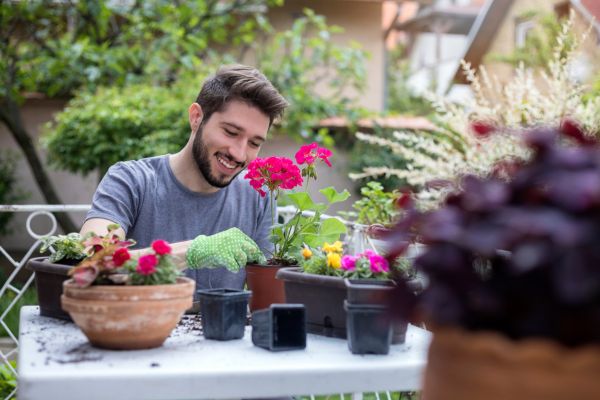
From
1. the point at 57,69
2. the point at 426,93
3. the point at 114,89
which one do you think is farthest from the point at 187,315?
the point at 57,69

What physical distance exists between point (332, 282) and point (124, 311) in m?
0.42

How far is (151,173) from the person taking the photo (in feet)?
8.25

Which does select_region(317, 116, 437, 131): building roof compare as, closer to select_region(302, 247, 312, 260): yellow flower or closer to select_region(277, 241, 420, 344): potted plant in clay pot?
select_region(302, 247, 312, 260): yellow flower

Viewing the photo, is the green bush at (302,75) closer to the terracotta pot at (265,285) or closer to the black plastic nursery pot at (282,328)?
the terracotta pot at (265,285)

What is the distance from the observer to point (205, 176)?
249 centimetres

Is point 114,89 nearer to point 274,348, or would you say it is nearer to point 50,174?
point 50,174

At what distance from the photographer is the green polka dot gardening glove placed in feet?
5.62

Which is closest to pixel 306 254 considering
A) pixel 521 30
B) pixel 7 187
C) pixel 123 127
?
pixel 123 127

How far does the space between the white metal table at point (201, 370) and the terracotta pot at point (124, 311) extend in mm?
25

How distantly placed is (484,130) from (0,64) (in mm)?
7077

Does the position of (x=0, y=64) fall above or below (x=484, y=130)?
above

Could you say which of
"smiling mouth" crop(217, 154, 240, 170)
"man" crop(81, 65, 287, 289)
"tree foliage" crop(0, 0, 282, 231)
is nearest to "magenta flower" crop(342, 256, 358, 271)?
"man" crop(81, 65, 287, 289)

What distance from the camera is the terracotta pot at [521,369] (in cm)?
84

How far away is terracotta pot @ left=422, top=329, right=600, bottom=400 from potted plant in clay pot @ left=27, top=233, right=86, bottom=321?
104 cm
